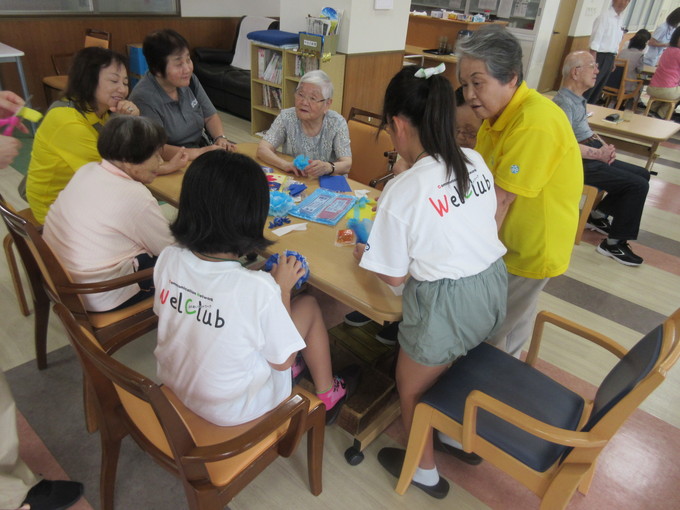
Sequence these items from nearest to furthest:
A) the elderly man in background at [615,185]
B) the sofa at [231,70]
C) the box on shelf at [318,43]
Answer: the elderly man in background at [615,185] < the box on shelf at [318,43] < the sofa at [231,70]

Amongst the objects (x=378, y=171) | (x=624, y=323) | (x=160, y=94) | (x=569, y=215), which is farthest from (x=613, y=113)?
(x=160, y=94)

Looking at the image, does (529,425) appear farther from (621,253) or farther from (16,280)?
(621,253)

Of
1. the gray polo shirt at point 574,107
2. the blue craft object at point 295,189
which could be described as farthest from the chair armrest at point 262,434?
the gray polo shirt at point 574,107

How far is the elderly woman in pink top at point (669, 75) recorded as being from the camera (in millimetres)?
6078

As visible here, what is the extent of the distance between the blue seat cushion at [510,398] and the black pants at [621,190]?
2522 millimetres

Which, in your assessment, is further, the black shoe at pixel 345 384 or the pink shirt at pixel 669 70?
the pink shirt at pixel 669 70

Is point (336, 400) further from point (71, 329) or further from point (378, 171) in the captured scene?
point (378, 171)

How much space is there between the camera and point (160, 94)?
2.64m

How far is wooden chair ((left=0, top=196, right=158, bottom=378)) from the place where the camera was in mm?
1489

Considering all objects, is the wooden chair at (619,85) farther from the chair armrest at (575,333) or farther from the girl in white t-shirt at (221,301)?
the girl in white t-shirt at (221,301)

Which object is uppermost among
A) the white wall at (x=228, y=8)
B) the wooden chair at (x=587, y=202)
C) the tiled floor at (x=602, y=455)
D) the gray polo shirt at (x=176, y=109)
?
the white wall at (x=228, y=8)

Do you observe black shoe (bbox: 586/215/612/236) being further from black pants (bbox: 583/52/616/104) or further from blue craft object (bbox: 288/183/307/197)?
black pants (bbox: 583/52/616/104)

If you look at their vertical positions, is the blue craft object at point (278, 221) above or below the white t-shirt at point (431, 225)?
below

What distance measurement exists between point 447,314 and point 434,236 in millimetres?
267
